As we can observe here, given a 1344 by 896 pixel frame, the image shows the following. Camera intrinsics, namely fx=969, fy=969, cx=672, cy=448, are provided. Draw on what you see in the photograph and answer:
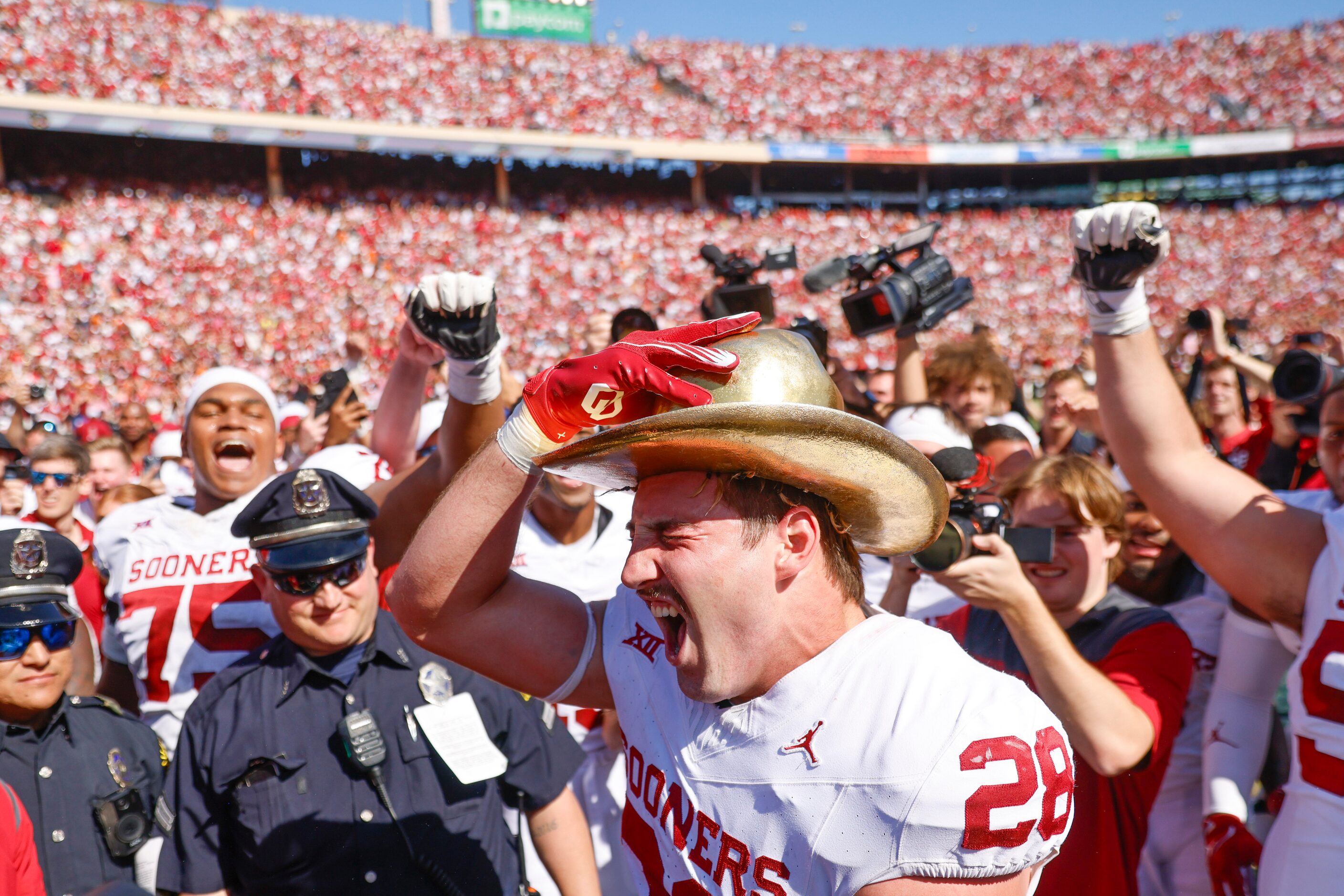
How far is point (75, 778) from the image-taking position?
2576mm

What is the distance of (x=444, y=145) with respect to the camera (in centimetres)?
2559

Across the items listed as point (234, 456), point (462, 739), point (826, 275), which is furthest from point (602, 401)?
point (826, 275)

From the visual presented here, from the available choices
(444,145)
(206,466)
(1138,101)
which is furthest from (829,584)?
(1138,101)

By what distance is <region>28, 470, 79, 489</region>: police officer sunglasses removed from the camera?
195 inches

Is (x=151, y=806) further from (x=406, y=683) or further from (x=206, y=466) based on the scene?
(x=206, y=466)

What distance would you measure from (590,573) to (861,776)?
257cm

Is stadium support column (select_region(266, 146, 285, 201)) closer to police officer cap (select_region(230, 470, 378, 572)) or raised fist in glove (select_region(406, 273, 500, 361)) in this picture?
police officer cap (select_region(230, 470, 378, 572))

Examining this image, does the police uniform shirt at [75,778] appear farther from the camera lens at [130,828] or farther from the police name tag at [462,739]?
the police name tag at [462,739]

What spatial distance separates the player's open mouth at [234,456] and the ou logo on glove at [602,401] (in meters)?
2.30

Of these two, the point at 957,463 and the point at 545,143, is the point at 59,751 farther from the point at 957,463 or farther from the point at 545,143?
→ the point at 545,143

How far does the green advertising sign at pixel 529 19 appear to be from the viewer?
1259 inches

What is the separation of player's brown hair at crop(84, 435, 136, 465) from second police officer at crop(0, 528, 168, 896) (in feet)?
13.0

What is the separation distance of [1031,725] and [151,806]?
242 centimetres

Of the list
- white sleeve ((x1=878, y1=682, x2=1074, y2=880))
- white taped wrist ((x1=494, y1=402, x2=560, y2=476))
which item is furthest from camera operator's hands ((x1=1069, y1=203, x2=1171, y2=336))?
white taped wrist ((x1=494, y1=402, x2=560, y2=476))
